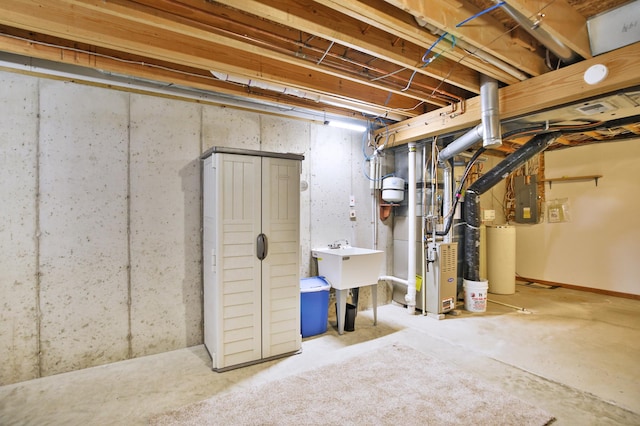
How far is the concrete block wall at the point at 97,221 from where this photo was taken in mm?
2322

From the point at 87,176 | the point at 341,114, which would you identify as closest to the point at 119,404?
the point at 87,176

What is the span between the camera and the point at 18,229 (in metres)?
2.32

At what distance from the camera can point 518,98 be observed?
2684 mm

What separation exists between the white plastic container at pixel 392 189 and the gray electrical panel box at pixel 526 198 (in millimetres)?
3054

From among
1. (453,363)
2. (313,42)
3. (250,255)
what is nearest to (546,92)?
(313,42)

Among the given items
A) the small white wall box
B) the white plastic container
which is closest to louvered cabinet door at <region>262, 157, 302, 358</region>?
the white plastic container

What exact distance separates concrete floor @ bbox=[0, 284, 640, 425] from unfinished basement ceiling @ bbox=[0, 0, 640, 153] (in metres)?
2.22

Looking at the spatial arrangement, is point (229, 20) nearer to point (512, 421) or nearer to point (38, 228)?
point (38, 228)

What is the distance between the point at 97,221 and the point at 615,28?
4155 millimetres

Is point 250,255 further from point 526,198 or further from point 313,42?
point 526,198

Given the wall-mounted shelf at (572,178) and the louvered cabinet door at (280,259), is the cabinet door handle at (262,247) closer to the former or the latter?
the louvered cabinet door at (280,259)

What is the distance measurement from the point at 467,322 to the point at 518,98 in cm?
251

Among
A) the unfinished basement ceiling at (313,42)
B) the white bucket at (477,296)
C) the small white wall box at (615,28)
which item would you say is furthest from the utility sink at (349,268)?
the small white wall box at (615,28)

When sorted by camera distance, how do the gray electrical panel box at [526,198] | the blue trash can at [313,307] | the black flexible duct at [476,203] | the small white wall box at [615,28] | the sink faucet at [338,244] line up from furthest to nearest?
1. the gray electrical panel box at [526,198]
2. the black flexible duct at [476,203]
3. the sink faucet at [338,244]
4. the blue trash can at [313,307]
5. the small white wall box at [615,28]
